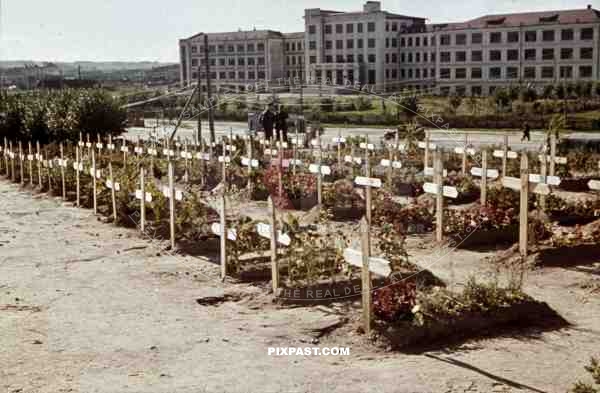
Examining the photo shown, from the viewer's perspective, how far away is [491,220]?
12.6 metres

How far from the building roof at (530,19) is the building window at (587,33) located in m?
0.64

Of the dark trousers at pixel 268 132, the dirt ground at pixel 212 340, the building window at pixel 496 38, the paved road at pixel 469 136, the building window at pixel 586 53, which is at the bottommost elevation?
the dirt ground at pixel 212 340

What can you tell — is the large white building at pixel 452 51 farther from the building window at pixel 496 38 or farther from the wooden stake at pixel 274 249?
the wooden stake at pixel 274 249

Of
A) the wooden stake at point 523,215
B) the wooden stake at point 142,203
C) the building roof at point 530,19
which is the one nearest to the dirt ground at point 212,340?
the wooden stake at point 523,215

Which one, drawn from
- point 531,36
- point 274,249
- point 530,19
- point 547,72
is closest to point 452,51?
point 531,36

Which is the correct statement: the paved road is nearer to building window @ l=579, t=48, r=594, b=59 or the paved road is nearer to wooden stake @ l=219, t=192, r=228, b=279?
wooden stake @ l=219, t=192, r=228, b=279

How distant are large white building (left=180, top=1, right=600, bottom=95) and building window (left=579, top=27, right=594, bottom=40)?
0.26ft

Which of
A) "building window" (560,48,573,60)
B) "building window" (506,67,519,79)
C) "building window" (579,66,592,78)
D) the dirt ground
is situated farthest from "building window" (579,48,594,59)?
the dirt ground

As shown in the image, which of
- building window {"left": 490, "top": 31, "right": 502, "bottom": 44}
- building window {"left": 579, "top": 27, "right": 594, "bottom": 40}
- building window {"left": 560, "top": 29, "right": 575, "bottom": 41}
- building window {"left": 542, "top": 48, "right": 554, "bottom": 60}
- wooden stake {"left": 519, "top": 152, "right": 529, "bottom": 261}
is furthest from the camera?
building window {"left": 542, "top": 48, "right": 554, "bottom": 60}

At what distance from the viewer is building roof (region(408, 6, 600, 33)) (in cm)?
6425

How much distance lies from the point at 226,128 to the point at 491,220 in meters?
34.5

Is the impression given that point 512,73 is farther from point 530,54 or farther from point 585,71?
point 585,71

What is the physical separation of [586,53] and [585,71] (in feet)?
5.11

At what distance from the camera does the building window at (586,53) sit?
64.4m
